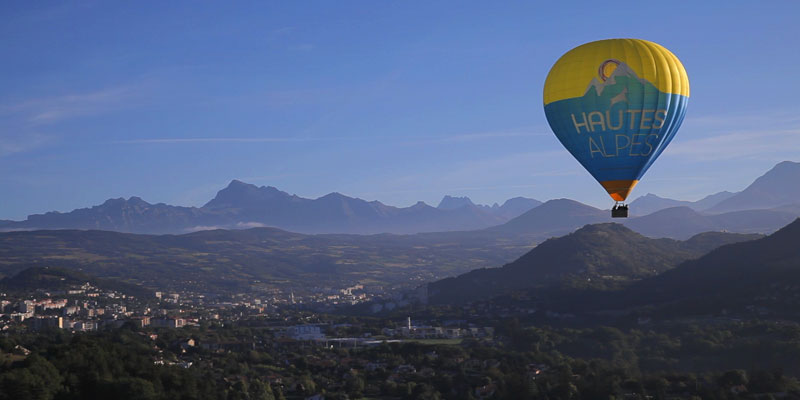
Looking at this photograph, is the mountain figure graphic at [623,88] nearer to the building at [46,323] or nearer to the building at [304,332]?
the building at [304,332]

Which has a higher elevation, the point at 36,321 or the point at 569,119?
the point at 569,119

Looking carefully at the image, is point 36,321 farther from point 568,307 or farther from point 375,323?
point 568,307

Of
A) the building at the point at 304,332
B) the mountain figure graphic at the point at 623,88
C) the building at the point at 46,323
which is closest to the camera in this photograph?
the mountain figure graphic at the point at 623,88

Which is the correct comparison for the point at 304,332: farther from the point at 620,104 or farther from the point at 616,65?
the point at 616,65

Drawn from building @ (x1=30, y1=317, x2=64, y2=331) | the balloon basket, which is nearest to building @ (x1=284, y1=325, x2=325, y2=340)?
building @ (x1=30, y1=317, x2=64, y2=331)

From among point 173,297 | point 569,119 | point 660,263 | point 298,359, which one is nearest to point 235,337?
point 298,359

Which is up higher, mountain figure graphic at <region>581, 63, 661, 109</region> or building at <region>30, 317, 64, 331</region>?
mountain figure graphic at <region>581, 63, 661, 109</region>

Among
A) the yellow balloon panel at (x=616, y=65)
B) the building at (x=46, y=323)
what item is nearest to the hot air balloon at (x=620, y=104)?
the yellow balloon panel at (x=616, y=65)

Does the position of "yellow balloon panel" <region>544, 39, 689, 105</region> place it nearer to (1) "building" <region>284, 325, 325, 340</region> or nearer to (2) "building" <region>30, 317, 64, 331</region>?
(1) "building" <region>284, 325, 325, 340</region>
